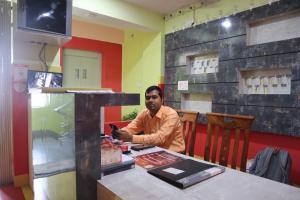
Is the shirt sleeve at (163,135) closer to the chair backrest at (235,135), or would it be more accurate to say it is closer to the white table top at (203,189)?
the chair backrest at (235,135)

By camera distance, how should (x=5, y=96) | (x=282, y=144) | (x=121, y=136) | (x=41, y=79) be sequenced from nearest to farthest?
(x=121, y=136), (x=41, y=79), (x=5, y=96), (x=282, y=144)

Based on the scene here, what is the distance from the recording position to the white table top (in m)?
0.83

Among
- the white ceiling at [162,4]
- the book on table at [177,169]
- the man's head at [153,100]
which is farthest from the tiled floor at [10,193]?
the white ceiling at [162,4]

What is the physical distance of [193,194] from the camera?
0.84m

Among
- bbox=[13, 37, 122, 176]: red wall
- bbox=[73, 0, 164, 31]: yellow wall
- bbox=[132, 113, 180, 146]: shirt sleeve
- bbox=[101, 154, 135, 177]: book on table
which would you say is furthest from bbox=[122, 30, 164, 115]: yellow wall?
bbox=[101, 154, 135, 177]: book on table

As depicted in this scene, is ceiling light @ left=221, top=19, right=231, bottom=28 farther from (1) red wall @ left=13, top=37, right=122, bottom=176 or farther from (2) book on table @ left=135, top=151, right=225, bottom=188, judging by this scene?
(1) red wall @ left=13, top=37, right=122, bottom=176

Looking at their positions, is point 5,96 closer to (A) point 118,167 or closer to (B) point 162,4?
(A) point 118,167

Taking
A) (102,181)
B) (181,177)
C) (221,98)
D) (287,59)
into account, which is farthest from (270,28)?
(102,181)

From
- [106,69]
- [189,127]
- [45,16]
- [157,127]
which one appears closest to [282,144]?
[189,127]

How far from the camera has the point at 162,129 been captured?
6.11ft

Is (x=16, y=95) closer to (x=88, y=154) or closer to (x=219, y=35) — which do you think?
(x=88, y=154)

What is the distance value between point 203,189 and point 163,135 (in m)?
0.92

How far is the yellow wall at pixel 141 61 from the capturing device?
383 centimetres

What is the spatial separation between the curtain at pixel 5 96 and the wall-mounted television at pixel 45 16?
1.85 ft
